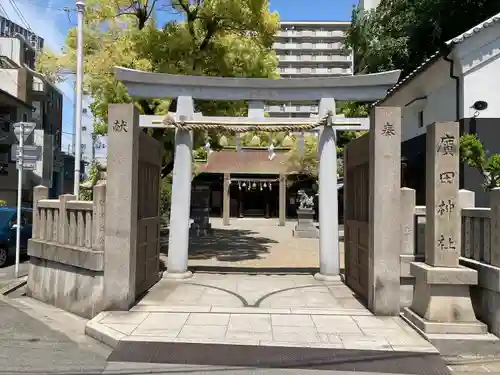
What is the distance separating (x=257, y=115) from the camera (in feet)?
32.0

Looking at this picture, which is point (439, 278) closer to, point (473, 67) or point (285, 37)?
point (473, 67)

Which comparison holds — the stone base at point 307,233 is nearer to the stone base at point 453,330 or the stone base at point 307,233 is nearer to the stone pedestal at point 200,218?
the stone pedestal at point 200,218

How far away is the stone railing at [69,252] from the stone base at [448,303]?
4.68 m

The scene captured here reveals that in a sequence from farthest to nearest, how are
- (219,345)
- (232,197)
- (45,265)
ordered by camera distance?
(232,197), (45,265), (219,345)

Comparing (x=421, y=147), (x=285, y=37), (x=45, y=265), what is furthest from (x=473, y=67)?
(x=285, y=37)

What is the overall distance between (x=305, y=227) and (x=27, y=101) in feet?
77.4

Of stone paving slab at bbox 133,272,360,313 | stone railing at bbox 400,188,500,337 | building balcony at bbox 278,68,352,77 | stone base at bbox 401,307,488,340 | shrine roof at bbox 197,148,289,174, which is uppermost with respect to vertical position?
building balcony at bbox 278,68,352,77

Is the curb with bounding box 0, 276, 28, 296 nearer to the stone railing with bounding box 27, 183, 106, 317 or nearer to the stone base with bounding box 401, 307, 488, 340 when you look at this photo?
the stone railing with bounding box 27, 183, 106, 317

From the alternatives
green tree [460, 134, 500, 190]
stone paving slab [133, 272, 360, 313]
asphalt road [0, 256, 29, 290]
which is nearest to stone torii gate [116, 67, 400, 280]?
stone paving slab [133, 272, 360, 313]

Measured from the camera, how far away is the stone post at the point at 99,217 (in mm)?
7184

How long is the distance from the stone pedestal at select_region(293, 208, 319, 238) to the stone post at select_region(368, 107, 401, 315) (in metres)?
14.3

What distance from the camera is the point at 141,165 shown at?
7809 millimetres

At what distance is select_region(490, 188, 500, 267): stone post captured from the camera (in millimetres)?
5652

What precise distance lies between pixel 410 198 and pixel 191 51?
7.90 m
